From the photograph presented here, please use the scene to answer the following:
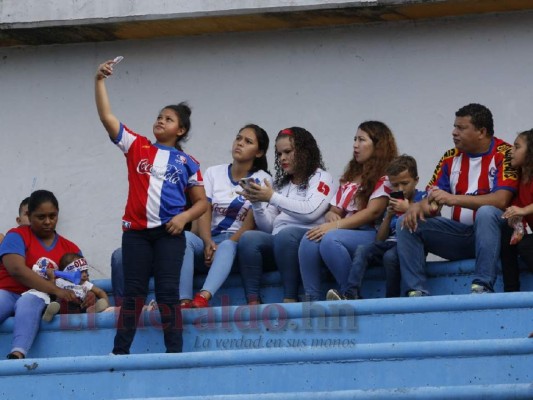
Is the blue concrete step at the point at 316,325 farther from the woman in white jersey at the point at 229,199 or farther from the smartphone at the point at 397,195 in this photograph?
the smartphone at the point at 397,195

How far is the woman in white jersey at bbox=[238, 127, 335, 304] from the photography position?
6.89 meters

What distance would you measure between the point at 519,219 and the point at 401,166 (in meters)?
0.79

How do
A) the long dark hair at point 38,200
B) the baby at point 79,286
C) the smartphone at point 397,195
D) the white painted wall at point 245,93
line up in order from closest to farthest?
1. the smartphone at point 397,195
2. the baby at point 79,286
3. the long dark hair at point 38,200
4. the white painted wall at point 245,93

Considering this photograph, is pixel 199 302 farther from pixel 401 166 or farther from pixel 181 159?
pixel 401 166

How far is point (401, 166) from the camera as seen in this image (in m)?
6.94

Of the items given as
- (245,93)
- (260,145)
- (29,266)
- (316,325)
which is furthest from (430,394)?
(245,93)

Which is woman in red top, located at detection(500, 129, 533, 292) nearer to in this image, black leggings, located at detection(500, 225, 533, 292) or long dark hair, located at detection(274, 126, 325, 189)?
black leggings, located at detection(500, 225, 533, 292)

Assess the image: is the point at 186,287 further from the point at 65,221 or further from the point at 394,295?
the point at 65,221

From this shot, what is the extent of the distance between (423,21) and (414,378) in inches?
116

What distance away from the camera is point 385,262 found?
667 centimetres

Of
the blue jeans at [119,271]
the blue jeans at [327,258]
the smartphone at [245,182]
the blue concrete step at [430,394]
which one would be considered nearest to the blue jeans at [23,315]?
the blue jeans at [119,271]

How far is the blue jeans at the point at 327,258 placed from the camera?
670cm

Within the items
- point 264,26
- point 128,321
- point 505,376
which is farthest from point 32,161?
point 505,376

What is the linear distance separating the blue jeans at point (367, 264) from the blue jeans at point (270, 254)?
35 cm
